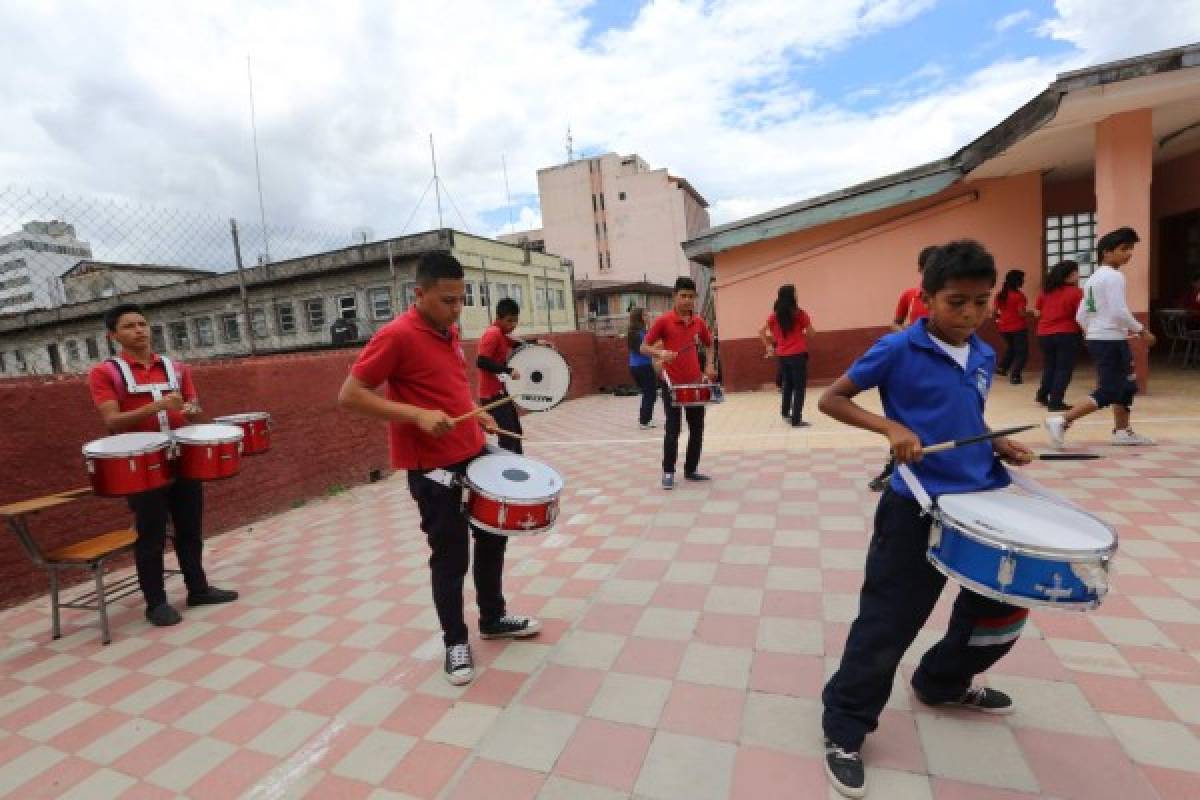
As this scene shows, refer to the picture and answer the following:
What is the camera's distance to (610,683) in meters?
2.52

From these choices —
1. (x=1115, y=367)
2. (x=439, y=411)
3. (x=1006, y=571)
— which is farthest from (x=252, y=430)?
(x=1115, y=367)

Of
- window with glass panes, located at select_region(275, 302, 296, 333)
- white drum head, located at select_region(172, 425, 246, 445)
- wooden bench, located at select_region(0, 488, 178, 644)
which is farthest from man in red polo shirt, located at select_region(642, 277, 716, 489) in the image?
window with glass panes, located at select_region(275, 302, 296, 333)

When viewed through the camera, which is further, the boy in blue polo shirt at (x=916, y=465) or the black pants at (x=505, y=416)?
Answer: the black pants at (x=505, y=416)

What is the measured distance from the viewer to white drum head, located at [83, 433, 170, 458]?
10.2 feet

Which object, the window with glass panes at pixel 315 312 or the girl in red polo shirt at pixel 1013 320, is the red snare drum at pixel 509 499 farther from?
the window with glass panes at pixel 315 312

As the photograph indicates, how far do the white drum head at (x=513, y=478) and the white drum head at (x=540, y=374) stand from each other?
2255 mm

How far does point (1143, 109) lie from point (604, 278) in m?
39.8

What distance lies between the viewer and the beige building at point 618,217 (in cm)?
4362

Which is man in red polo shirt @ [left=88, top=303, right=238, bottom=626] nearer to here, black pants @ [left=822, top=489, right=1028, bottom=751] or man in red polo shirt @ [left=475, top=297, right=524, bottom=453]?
man in red polo shirt @ [left=475, top=297, right=524, bottom=453]

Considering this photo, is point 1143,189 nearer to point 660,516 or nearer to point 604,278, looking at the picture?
point 660,516

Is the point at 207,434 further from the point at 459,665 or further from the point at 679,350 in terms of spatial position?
the point at 679,350

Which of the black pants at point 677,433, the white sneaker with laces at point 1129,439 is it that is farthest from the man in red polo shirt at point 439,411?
the white sneaker with laces at point 1129,439

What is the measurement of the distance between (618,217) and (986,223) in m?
37.2

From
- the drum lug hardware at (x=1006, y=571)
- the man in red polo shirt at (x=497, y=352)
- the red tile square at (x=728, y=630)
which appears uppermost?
the man in red polo shirt at (x=497, y=352)
